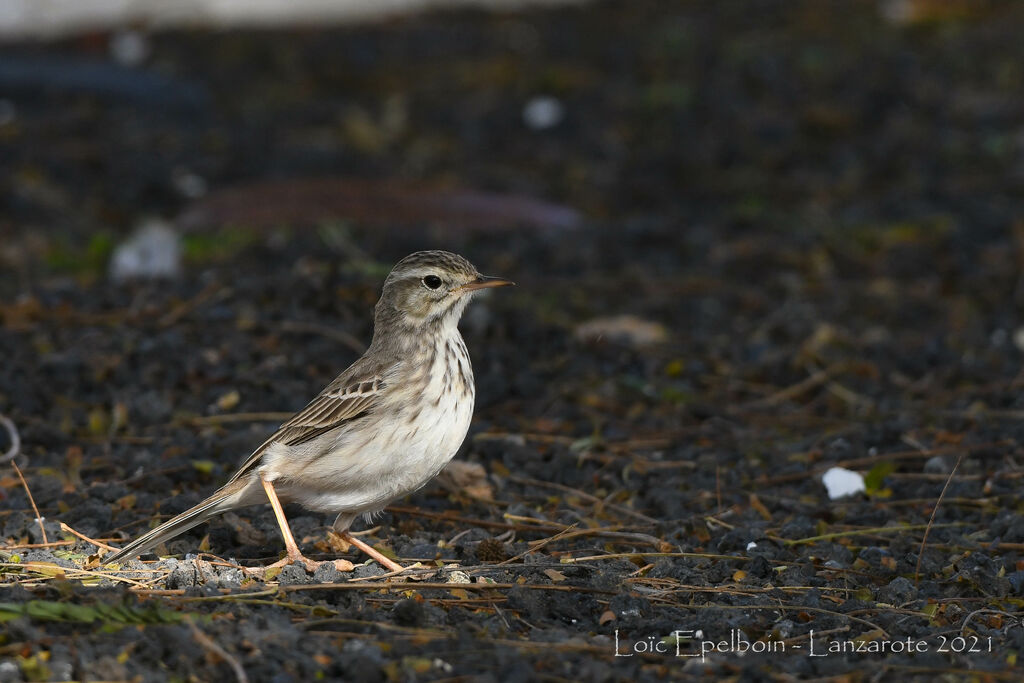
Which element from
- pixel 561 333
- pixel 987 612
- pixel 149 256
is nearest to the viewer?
pixel 987 612

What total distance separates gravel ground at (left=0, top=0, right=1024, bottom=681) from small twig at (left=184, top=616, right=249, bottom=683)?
16 millimetres

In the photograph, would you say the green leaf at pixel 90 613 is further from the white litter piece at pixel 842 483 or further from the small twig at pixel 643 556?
the white litter piece at pixel 842 483

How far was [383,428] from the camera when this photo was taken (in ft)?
18.1

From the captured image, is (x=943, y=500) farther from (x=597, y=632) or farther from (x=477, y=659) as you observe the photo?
(x=477, y=659)

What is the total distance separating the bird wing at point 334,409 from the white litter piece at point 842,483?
238cm

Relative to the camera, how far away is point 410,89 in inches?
608

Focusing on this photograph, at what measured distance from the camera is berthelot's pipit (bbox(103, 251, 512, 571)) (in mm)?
5449

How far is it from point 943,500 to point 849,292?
13.4 ft

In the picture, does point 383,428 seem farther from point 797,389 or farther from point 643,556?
point 797,389

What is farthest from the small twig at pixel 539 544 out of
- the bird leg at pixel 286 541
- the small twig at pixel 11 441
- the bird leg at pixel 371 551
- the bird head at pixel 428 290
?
the small twig at pixel 11 441

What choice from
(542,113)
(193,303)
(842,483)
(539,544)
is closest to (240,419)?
(193,303)

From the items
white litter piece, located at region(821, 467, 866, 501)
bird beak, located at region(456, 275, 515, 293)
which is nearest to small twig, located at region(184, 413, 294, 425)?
bird beak, located at region(456, 275, 515, 293)

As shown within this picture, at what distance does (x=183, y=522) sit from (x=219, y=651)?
1.25 meters

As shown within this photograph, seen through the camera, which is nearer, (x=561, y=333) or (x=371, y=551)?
(x=371, y=551)
